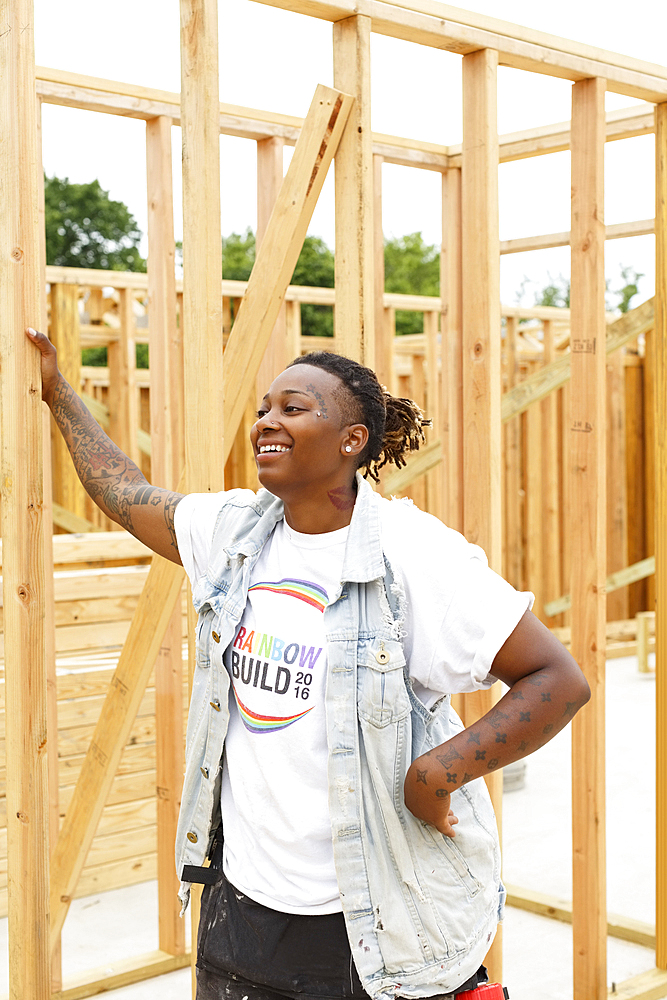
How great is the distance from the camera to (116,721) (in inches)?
116

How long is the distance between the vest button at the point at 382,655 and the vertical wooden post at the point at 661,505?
7.18 feet

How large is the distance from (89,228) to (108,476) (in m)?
25.6

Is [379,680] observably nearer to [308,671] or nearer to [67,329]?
[308,671]

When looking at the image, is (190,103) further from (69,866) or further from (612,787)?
(612,787)

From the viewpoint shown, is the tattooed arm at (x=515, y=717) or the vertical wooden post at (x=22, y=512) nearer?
the tattooed arm at (x=515, y=717)

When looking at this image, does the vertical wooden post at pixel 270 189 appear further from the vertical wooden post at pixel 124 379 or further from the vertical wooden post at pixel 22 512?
the vertical wooden post at pixel 124 379

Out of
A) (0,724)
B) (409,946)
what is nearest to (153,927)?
(0,724)

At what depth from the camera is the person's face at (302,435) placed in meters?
1.92

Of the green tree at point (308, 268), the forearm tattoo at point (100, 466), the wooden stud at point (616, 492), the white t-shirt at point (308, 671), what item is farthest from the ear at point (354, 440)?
the green tree at point (308, 268)

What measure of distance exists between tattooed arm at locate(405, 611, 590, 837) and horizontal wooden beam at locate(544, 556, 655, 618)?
831cm

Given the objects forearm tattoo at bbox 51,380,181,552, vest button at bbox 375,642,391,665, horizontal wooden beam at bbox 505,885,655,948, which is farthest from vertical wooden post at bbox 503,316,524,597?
vest button at bbox 375,642,391,665

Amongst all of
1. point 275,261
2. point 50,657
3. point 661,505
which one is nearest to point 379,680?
point 275,261

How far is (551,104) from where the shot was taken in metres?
19.9

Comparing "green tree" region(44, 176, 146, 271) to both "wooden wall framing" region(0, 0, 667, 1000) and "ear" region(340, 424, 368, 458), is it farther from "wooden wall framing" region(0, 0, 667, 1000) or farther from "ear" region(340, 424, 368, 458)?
"ear" region(340, 424, 368, 458)
